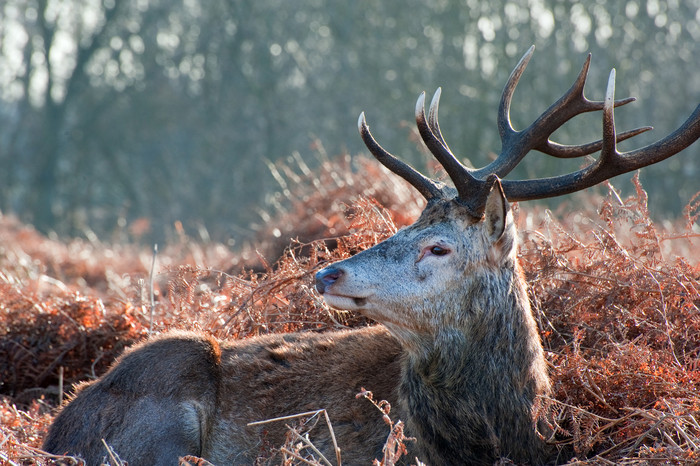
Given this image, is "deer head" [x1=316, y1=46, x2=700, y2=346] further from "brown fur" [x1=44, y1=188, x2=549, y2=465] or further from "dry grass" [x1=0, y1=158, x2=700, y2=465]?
"dry grass" [x1=0, y1=158, x2=700, y2=465]

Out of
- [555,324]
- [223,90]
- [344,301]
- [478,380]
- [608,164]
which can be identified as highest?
[608,164]

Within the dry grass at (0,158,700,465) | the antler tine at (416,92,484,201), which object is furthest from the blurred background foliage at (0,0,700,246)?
the antler tine at (416,92,484,201)

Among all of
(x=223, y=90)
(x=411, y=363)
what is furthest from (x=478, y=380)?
(x=223, y=90)

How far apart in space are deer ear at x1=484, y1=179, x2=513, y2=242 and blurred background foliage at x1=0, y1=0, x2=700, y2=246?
1988cm

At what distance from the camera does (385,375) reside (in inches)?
175

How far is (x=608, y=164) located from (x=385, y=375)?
1717 mm

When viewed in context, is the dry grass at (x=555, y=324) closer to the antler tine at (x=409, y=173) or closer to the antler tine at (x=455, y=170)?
the antler tine at (x=409, y=173)

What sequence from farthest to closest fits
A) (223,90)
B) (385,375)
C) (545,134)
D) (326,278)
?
(223,90) < (545,134) < (385,375) < (326,278)

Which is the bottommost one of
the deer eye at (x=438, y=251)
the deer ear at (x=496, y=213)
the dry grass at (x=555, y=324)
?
the dry grass at (x=555, y=324)

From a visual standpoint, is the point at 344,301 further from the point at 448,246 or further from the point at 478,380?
the point at 478,380

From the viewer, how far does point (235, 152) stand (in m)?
29.2

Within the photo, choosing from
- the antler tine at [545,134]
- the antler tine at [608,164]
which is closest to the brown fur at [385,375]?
the antler tine at [608,164]

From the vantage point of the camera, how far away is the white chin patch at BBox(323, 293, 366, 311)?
13.1ft

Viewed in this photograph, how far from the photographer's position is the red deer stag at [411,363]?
13.2 ft
